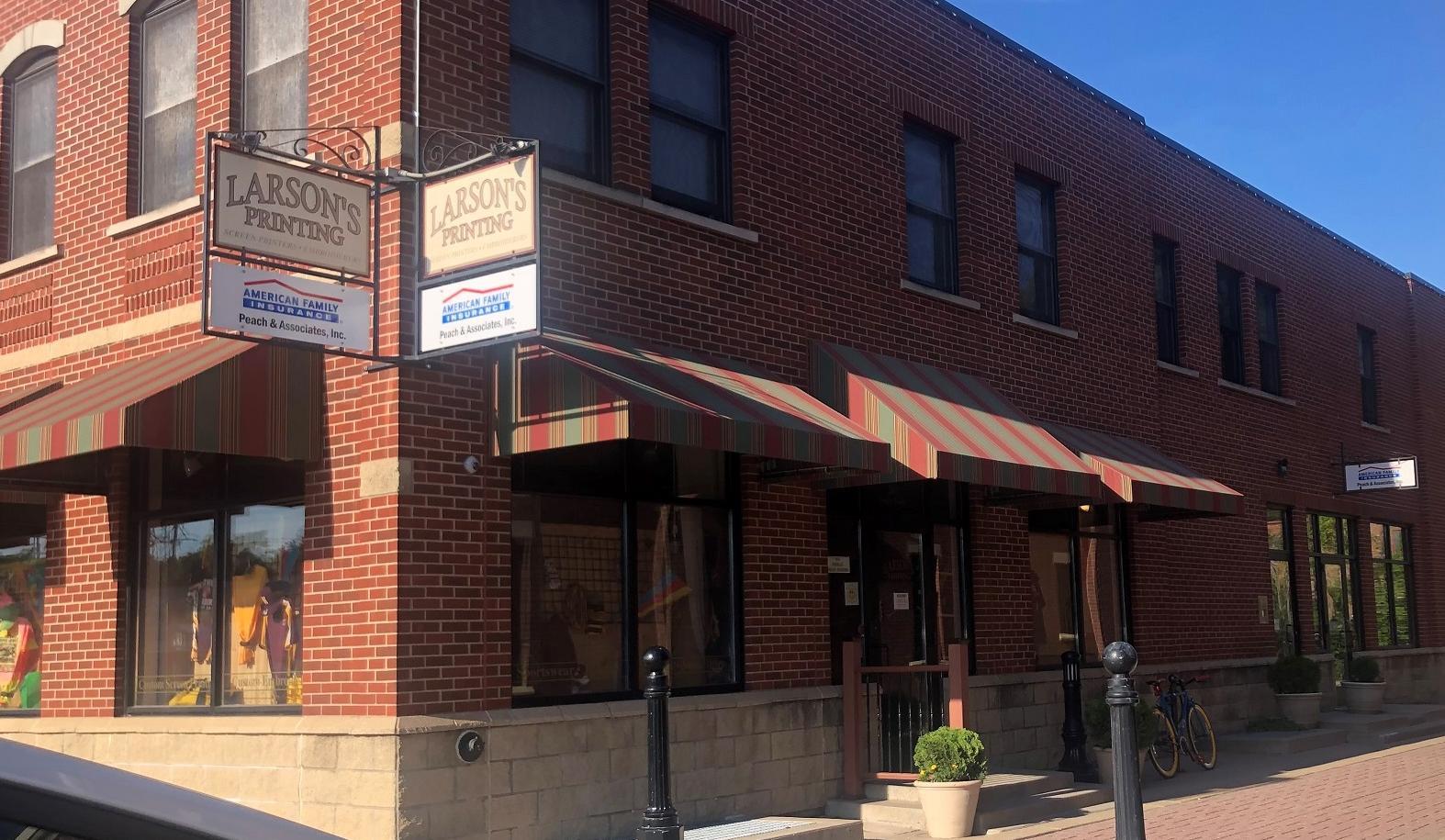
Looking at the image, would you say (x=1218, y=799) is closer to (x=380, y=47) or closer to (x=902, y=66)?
(x=902, y=66)

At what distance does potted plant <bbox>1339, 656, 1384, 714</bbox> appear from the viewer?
21438 millimetres

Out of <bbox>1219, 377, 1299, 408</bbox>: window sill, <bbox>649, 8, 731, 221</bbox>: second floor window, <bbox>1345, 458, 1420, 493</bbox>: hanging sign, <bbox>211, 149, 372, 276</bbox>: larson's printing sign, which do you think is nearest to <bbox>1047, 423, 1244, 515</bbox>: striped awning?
<bbox>1219, 377, 1299, 408</bbox>: window sill

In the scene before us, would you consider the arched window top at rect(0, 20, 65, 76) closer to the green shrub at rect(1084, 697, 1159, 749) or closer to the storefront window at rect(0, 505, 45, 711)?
the storefront window at rect(0, 505, 45, 711)

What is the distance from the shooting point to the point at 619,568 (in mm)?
11156

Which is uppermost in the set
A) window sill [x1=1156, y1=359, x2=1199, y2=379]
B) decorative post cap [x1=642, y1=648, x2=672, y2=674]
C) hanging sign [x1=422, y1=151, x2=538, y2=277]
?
window sill [x1=1156, y1=359, x2=1199, y2=379]

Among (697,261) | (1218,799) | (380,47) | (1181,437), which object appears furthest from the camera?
(1181,437)

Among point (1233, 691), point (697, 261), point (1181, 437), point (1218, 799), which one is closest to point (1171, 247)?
point (1181, 437)

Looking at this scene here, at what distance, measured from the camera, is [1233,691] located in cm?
1933

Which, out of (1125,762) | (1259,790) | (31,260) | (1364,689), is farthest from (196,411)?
(1364,689)

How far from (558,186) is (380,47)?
1.56 m

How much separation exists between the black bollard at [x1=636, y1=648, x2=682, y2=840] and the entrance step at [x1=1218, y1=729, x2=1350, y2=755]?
11174 millimetres

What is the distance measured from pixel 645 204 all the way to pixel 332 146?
2.41 m

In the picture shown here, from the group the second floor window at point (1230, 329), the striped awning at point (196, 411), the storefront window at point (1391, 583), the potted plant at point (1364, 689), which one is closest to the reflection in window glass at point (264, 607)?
the striped awning at point (196, 411)

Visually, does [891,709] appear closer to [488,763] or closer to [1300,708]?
[488,763]
